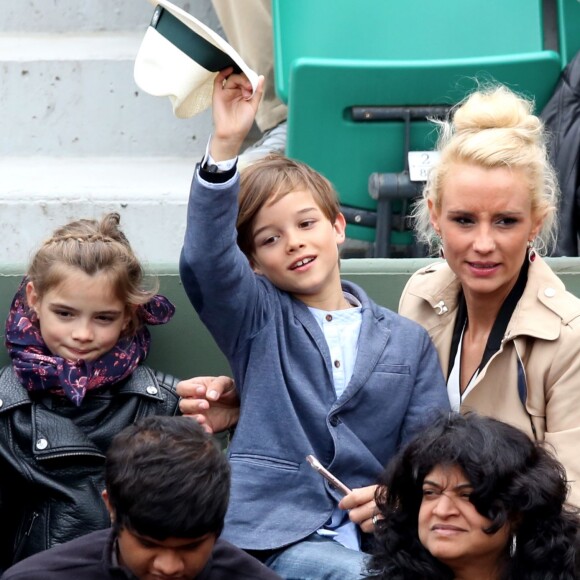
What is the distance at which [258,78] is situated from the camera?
2.57 meters

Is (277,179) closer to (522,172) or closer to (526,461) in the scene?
(522,172)

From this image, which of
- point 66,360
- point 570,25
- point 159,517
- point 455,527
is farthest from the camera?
point 570,25

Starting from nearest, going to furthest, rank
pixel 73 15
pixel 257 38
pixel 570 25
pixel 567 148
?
pixel 567 148 < pixel 570 25 < pixel 257 38 < pixel 73 15

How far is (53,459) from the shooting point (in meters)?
2.67

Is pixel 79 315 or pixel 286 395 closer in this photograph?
pixel 286 395

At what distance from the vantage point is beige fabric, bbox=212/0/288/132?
16.2 ft

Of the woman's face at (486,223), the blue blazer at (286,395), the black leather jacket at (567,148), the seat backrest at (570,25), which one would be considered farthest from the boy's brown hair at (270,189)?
the seat backrest at (570,25)

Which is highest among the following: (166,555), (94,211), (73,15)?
(73,15)

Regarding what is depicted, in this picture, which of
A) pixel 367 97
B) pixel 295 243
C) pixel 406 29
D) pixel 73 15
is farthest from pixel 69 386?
pixel 73 15

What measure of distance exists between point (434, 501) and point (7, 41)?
12.3 feet

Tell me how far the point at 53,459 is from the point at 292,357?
1.73ft

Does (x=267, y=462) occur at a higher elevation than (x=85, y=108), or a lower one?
lower

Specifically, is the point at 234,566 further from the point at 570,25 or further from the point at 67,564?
the point at 570,25

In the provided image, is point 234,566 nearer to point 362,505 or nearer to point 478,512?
point 362,505
